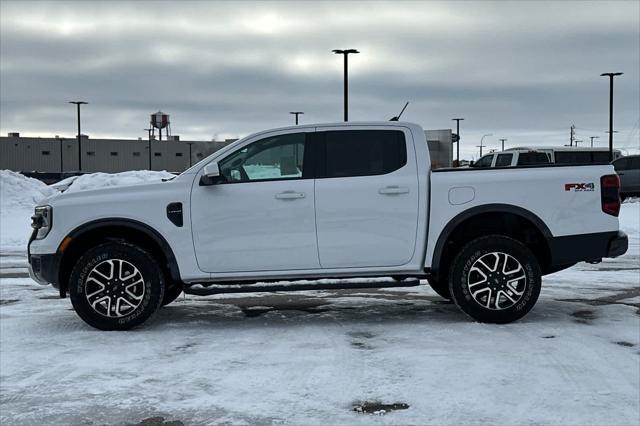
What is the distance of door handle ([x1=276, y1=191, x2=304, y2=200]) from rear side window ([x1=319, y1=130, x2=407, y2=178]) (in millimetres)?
320

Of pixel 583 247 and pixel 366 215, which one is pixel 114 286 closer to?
pixel 366 215

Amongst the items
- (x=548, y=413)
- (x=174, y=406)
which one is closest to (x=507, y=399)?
(x=548, y=413)

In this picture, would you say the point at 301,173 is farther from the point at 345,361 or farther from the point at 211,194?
the point at 345,361

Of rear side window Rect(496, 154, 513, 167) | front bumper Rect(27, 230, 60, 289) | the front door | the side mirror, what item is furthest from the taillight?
rear side window Rect(496, 154, 513, 167)

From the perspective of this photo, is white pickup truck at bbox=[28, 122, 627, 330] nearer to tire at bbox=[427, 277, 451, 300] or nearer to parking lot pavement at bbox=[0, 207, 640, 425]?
parking lot pavement at bbox=[0, 207, 640, 425]

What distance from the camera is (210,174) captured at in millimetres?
6496

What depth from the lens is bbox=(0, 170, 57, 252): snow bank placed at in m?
16.1

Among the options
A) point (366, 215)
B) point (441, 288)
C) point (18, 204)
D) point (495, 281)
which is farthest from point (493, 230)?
point (18, 204)

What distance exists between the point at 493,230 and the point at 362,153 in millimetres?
1616

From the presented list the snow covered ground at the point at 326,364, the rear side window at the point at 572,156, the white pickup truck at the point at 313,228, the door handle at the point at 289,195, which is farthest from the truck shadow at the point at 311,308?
the rear side window at the point at 572,156

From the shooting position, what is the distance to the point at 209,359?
5516 mm

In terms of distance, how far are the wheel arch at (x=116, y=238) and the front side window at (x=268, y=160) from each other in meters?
0.93

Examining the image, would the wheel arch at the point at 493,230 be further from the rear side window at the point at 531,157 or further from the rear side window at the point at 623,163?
the rear side window at the point at 623,163

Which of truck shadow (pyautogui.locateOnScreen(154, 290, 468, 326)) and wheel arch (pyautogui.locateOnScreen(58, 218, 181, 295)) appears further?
truck shadow (pyautogui.locateOnScreen(154, 290, 468, 326))
